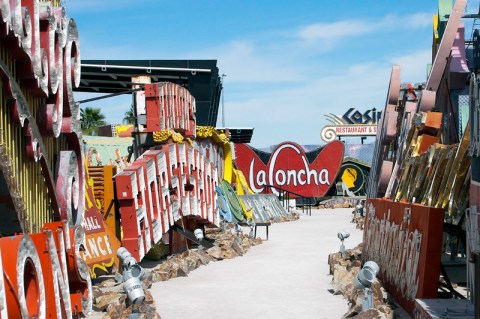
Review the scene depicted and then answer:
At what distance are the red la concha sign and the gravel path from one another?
102 feet

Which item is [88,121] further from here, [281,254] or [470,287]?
[470,287]

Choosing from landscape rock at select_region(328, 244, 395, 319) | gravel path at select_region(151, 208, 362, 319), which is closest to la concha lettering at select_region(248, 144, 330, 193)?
gravel path at select_region(151, 208, 362, 319)

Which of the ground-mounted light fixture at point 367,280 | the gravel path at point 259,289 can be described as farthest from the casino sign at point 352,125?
the ground-mounted light fixture at point 367,280

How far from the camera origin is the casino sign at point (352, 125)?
72500 mm

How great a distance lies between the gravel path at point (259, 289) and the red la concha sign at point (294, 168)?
31237 millimetres

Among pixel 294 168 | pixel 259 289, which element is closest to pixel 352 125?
pixel 294 168

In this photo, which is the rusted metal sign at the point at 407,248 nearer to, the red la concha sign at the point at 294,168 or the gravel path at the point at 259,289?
the gravel path at the point at 259,289

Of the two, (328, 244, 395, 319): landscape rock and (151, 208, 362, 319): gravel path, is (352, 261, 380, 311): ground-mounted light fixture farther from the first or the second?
(151, 208, 362, 319): gravel path

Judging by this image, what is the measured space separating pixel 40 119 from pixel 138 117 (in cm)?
1098

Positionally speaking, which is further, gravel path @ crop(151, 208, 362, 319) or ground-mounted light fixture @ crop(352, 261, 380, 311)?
gravel path @ crop(151, 208, 362, 319)

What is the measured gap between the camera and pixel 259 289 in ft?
53.5

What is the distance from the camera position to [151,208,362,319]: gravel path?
13.7 m

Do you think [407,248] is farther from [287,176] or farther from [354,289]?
[287,176]

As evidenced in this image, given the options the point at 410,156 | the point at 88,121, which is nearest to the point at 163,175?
the point at 410,156
